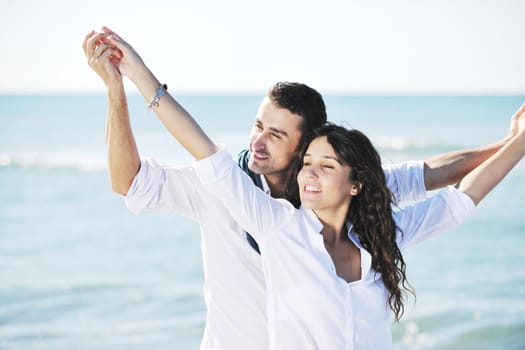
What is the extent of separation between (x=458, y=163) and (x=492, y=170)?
20 centimetres

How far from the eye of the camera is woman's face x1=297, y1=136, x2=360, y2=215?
2.44 m

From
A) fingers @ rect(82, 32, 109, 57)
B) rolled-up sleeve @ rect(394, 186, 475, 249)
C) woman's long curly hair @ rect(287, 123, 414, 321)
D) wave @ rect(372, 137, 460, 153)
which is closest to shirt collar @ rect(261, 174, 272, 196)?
woman's long curly hair @ rect(287, 123, 414, 321)

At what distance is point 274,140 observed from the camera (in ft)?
9.38

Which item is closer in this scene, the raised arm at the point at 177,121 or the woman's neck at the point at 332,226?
the raised arm at the point at 177,121

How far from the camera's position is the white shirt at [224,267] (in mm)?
2570

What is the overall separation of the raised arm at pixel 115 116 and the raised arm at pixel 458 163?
4.08 feet

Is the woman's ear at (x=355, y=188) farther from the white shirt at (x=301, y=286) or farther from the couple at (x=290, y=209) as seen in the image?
the white shirt at (x=301, y=286)

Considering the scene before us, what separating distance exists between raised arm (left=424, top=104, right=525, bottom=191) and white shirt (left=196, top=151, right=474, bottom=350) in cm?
74

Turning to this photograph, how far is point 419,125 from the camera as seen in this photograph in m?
28.4

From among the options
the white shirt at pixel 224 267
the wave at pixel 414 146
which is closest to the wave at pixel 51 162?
the wave at pixel 414 146

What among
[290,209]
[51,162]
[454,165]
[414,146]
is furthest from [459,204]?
[414,146]

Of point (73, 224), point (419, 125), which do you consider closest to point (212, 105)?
point (419, 125)

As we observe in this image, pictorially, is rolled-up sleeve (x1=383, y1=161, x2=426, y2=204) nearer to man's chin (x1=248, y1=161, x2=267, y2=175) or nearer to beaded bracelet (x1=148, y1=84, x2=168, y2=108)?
man's chin (x1=248, y1=161, x2=267, y2=175)

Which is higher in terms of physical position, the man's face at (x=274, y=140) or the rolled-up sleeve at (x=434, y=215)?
the man's face at (x=274, y=140)
